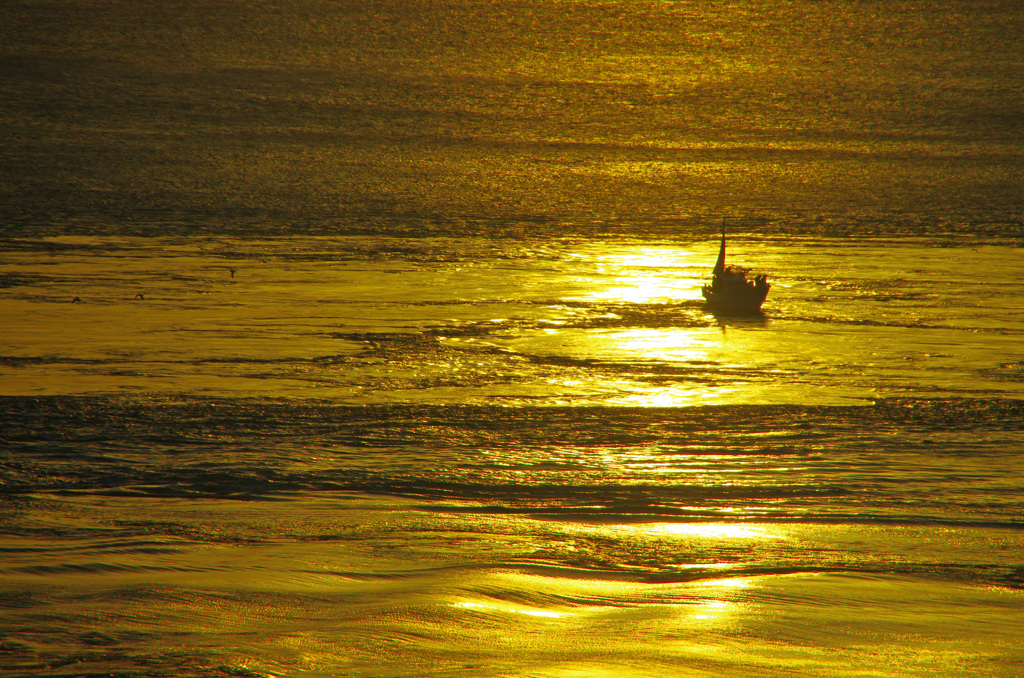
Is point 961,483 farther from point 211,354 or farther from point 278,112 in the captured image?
point 278,112

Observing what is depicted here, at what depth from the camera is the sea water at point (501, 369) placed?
4.05m

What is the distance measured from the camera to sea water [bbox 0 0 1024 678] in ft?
13.3

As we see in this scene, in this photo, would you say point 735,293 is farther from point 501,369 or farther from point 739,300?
point 501,369

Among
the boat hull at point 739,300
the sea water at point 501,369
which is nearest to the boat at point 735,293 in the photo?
the boat hull at point 739,300

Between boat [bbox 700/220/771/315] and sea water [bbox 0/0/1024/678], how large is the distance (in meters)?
0.22

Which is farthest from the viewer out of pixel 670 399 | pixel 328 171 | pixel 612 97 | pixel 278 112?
pixel 612 97

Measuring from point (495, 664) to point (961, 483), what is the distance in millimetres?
3033

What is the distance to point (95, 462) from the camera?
6.02 m

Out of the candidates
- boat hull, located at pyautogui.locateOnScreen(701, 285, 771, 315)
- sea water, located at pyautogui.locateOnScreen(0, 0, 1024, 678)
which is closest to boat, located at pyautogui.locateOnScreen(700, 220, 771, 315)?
boat hull, located at pyautogui.locateOnScreen(701, 285, 771, 315)

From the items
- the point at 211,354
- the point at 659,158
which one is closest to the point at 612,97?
the point at 659,158

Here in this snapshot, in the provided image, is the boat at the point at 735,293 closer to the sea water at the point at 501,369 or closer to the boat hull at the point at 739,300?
the boat hull at the point at 739,300

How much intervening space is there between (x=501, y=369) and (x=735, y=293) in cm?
333

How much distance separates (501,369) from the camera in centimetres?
838

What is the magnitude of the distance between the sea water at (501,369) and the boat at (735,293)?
0.71 ft
